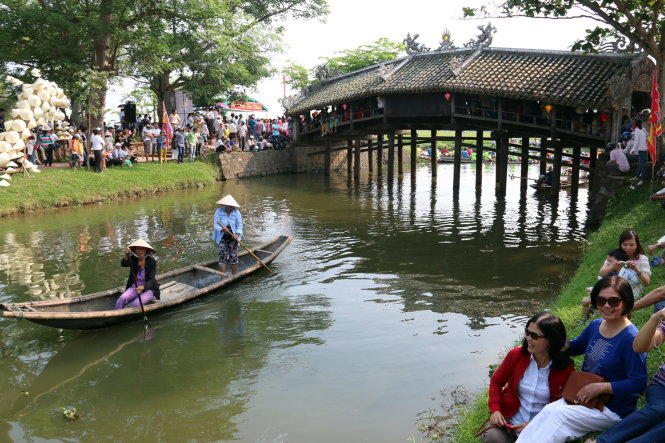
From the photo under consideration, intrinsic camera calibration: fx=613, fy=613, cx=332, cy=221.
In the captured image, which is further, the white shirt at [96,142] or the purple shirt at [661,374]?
the white shirt at [96,142]

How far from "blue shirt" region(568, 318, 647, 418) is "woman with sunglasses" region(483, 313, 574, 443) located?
250mm

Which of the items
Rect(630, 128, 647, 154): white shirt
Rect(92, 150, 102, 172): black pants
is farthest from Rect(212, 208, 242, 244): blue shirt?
Rect(92, 150, 102, 172): black pants

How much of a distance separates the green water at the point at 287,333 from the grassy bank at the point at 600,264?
0.63 metres

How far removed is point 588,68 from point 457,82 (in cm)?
438

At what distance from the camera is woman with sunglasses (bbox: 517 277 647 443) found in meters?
4.36

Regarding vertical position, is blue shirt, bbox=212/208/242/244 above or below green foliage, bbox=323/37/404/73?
below

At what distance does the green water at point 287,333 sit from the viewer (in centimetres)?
666

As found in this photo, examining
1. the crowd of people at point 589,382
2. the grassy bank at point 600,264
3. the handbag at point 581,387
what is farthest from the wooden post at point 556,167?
the handbag at point 581,387

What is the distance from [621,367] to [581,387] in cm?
34

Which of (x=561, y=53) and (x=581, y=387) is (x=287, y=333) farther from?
(x=561, y=53)

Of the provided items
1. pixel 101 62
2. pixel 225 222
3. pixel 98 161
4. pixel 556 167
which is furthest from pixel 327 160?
pixel 225 222

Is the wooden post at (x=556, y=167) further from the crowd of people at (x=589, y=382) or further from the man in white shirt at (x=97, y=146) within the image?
the crowd of people at (x=589, y=382)

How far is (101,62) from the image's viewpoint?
78.7 ft

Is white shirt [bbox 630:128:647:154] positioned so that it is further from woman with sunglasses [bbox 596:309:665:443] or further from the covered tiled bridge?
woman with sunglasses [bbox 596:309:665:443]
